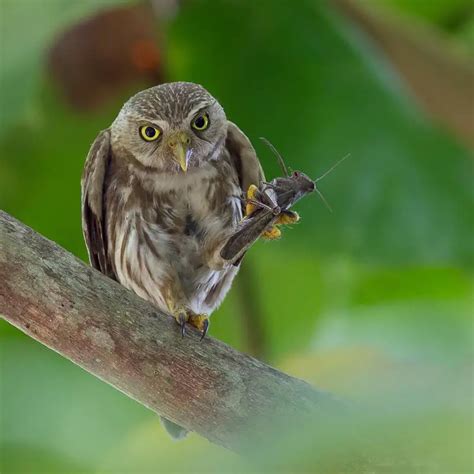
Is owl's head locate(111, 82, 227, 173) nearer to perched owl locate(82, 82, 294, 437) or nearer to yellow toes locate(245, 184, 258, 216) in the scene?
perched owl locate(82, 82, 294, 437)

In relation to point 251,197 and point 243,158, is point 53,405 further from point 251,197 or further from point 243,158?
point 251,197

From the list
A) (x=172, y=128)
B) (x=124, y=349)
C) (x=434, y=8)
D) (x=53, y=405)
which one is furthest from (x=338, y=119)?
(x=124, y=349)

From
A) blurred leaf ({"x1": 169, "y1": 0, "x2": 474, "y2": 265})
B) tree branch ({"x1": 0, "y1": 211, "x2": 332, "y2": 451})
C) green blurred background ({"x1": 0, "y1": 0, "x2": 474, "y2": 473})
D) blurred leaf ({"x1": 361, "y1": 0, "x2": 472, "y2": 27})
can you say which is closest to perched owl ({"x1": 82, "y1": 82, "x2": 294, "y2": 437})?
tree branch ({"x1": 0, "y1": 211, "x2": 332, "y2": 451})

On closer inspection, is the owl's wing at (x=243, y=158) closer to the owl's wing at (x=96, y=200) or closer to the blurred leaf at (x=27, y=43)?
the owl's wing at (x=96, y=200)

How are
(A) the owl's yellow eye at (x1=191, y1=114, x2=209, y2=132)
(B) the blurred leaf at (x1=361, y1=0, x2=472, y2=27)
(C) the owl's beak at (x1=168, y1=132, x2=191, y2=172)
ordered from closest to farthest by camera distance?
(C) the owl's beak at (x1=168, y1=132, x2=191, y2=172)
(A) the owl's yellow eye at (x1=191, y1=114, x2=209, y2=132)
(B) the blurred leaf at (x1=361, y1=0, x2=472, y2=27)

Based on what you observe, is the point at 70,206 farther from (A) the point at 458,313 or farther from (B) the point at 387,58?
(A) the point at 458,313

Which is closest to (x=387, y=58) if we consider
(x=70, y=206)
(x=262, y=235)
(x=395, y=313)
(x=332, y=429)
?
(x=395, y=313)

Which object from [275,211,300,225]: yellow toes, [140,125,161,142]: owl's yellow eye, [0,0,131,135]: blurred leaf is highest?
[275,211,300,225]: yellow toes
